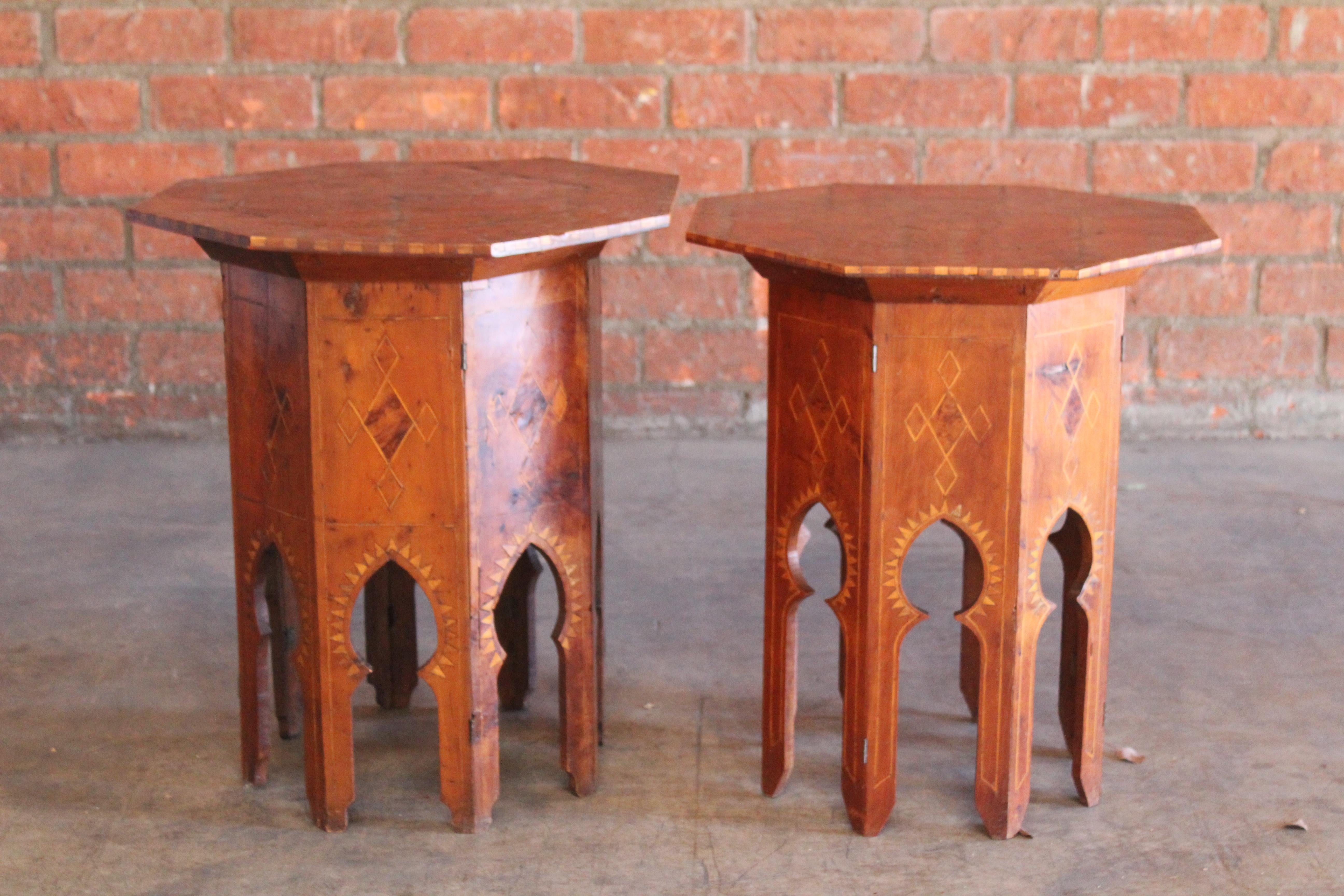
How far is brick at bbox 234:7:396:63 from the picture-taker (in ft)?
14.6

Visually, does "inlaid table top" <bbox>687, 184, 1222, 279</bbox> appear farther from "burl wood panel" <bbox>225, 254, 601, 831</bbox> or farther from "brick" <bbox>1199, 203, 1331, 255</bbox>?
"brick" <bbox>1199, 203, 1331, 255</bbox>

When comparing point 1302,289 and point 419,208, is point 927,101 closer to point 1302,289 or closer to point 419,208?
point 1302,289

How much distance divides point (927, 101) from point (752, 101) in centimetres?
49

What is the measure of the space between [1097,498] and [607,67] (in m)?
2.41

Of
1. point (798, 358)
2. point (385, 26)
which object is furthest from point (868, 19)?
point (798, 358)

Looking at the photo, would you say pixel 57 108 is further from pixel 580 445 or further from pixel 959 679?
pixel 959 679

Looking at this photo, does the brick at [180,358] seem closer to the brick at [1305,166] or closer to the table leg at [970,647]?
the table leg at [970,647]

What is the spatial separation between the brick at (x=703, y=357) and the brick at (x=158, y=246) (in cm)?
132

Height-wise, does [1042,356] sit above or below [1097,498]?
above

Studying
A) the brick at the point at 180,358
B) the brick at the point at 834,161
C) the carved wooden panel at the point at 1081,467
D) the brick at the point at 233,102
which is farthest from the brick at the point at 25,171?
the carved wooden panel at the point at 1081,467

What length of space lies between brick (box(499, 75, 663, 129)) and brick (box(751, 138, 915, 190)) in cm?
32

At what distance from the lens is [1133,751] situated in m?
2.82

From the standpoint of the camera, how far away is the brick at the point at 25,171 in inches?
179

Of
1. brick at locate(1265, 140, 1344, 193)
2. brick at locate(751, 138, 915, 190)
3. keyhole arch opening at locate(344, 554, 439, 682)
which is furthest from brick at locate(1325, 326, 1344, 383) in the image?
keyhole arch opening at locate(344, 554, 439, 682)
